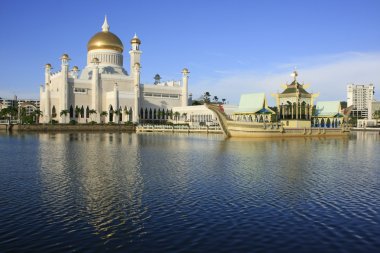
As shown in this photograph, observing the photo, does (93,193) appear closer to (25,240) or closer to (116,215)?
(116,215)

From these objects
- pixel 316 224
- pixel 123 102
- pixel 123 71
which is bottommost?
pixel 316 224

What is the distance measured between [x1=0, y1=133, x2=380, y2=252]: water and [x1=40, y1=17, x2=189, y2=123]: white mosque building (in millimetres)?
76821

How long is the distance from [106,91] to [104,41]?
1478cm

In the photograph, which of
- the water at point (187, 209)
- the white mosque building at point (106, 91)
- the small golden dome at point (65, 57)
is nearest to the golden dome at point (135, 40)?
the white mosque building at point (106, 91)

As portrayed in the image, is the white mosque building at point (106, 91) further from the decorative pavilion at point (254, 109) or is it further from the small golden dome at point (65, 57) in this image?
the decorative pavilion at point (254, 109)

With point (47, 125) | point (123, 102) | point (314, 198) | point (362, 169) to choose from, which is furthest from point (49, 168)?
point (123, 102)

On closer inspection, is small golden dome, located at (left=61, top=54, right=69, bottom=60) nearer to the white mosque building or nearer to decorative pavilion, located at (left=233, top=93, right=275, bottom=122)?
the white mosque building

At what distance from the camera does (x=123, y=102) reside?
106562mm

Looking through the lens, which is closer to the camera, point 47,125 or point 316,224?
point 316,224

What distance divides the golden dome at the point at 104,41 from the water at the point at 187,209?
90056 mm

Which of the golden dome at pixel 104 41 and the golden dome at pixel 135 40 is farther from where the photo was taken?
the golden dome at pixel 135 40

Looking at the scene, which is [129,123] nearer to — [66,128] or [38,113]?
[66,128]

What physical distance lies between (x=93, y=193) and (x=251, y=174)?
1035 cm

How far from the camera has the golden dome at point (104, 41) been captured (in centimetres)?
11369
